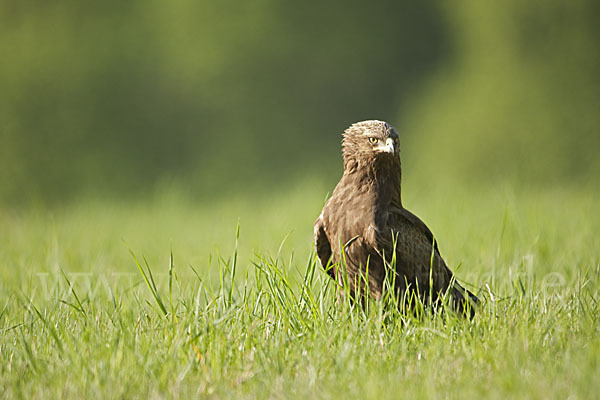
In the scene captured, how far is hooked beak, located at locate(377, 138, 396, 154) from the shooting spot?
343cm

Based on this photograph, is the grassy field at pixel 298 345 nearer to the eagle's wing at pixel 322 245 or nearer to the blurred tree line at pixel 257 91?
the eagle's wing at pixel 322 245

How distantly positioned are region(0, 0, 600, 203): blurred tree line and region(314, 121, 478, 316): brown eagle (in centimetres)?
612

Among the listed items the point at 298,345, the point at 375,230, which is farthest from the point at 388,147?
the point at 298,345

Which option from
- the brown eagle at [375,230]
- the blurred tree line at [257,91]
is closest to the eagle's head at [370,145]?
the brown eagle at [375,230]

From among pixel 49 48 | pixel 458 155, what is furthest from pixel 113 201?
pixel 458 155

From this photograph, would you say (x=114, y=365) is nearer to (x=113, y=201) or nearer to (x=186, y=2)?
(x=113, y=201)

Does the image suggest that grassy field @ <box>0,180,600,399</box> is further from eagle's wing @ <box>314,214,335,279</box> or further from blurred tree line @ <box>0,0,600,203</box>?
blurred tree line @ <box>0,0,600,203</box>

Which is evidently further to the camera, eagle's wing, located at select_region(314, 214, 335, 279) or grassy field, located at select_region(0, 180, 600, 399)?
eagle's wing, located at select_region(314, 214, 335, 279)

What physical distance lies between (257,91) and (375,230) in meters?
7.51

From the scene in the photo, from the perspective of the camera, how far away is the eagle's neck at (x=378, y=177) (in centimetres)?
358

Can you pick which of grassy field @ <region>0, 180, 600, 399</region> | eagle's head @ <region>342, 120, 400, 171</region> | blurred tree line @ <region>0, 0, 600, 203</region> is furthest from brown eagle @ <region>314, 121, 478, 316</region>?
blurred tree line @ <region>0, 0, 600, 203</region>

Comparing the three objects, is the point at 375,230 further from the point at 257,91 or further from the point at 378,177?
the point at 257,91

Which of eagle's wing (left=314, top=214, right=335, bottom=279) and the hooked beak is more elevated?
the hooked beak

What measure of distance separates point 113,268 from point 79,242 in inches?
48.1
